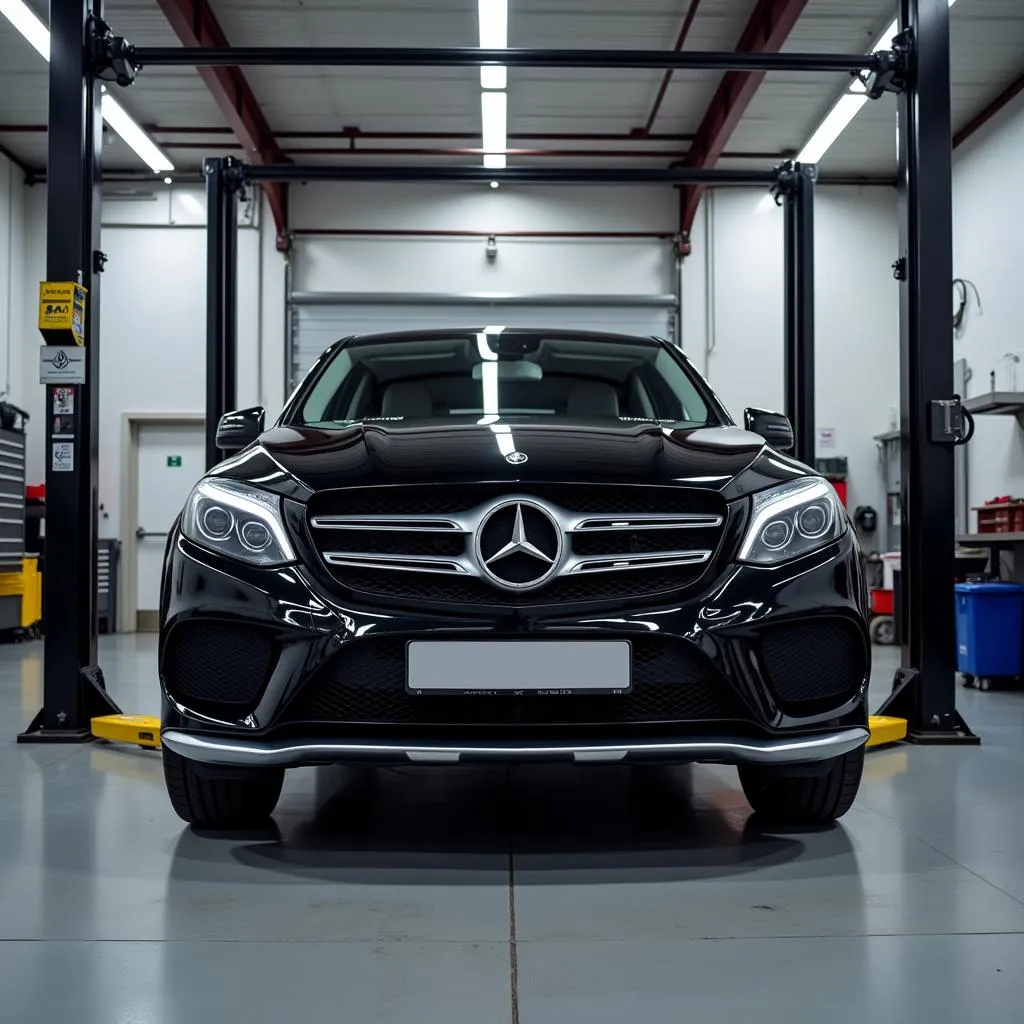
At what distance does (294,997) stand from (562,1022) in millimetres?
406

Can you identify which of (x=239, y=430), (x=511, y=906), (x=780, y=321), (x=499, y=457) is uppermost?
(x=780, y=321)

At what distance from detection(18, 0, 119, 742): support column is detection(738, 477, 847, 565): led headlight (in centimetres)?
278

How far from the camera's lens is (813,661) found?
2295mm

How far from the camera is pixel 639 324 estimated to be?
42.0 ft

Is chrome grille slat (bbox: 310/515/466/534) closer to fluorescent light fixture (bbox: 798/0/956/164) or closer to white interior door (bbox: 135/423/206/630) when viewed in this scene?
fluorescent light fixture (bbox: 798/0/956/164)

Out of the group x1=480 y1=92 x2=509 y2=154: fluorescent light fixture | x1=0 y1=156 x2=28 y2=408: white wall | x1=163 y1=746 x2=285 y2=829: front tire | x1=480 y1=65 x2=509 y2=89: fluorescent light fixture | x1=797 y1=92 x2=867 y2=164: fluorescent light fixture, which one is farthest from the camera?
x1=0 y1=156 x2=28 y2=408: white wall

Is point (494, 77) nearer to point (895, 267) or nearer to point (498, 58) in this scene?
point (498, 58)

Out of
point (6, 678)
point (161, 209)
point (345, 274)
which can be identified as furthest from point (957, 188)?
point (6, 678)

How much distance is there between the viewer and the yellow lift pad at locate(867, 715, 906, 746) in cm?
396

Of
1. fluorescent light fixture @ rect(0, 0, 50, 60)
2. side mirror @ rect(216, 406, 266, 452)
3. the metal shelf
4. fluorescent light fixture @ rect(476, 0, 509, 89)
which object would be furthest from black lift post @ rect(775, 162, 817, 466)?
fluorescent light fixture @ rect(0, 0, 50, 60)

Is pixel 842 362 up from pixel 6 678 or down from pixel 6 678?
up

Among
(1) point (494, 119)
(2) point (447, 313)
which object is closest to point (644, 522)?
(1) point (494, 119)

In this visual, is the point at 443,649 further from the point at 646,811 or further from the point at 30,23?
the point at 30,23

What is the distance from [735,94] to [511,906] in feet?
32.5
